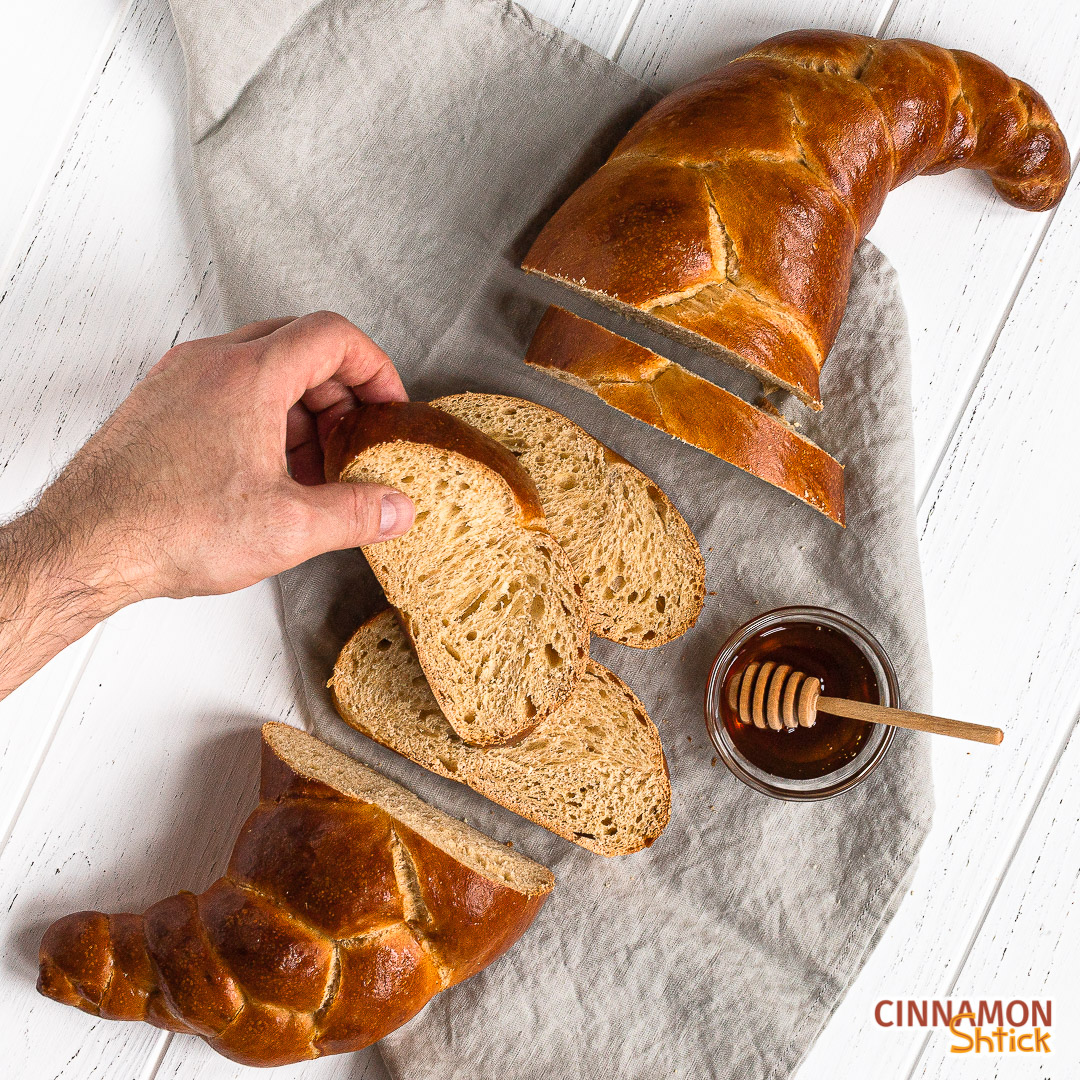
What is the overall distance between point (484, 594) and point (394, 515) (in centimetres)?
35

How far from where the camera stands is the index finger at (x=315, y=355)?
181cm

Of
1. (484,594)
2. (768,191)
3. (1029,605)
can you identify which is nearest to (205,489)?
(484,594)

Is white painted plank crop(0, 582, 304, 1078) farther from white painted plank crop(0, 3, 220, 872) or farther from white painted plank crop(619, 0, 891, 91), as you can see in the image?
white painted plank crop(619, 0, 891, 91)

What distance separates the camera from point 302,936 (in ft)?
6.46

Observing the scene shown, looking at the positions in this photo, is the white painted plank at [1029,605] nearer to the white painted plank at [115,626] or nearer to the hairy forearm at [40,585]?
the white painted plank at [115,626]

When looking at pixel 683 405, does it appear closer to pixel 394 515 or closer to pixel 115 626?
pixel 394 515

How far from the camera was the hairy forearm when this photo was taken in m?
1.75

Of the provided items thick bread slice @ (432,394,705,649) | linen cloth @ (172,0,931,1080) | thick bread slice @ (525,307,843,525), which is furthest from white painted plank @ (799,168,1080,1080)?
thick bread slice @ (432,394,705,649)

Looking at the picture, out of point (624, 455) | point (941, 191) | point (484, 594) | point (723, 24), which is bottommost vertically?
point (484, 594)

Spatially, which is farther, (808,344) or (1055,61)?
(1055,61)

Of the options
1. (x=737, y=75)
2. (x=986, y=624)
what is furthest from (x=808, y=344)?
(x=986, y=624)

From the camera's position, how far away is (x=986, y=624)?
233cm

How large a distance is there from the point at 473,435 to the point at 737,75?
1.00 metres

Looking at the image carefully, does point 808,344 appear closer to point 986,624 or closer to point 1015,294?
point 1015,294
